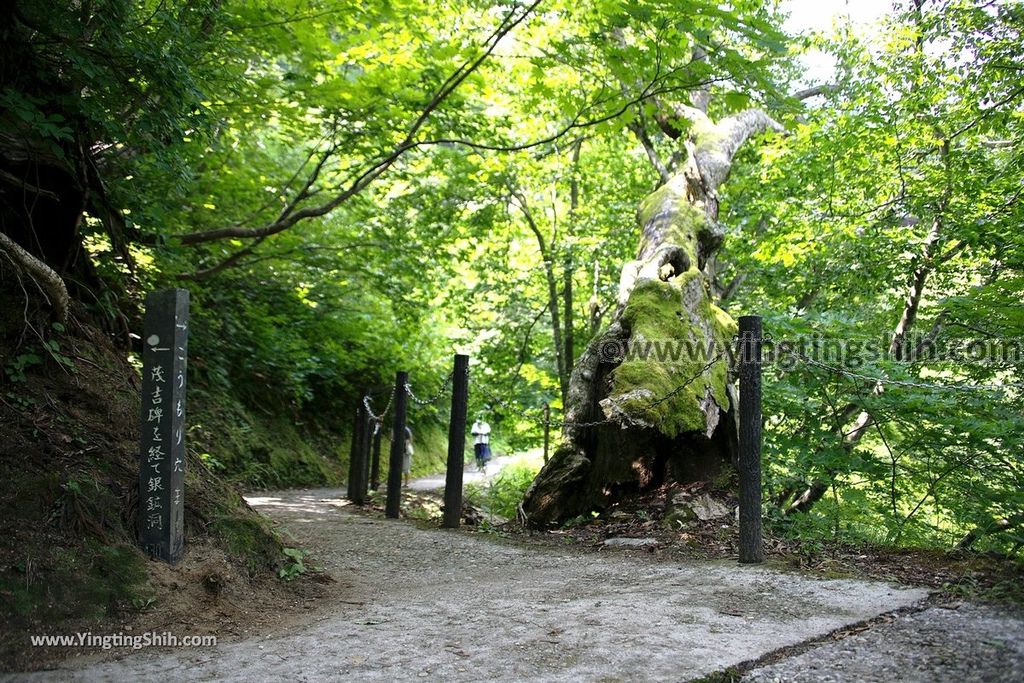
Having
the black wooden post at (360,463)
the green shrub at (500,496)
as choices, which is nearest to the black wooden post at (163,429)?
the green shrub at (500,496)

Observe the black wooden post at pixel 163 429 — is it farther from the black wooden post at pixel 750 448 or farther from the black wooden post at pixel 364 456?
the black wooden post at pixel 364 456

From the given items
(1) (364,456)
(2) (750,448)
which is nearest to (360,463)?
(1) (364,456)

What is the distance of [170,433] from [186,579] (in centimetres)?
79

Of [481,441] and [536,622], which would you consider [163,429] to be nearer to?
[536,622]

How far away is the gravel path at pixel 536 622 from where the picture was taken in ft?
9.31

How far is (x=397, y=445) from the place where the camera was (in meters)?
7.87

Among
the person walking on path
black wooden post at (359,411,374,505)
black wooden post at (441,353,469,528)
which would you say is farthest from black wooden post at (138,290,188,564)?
the person walking on path

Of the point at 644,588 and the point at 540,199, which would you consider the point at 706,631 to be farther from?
the point at 540,199

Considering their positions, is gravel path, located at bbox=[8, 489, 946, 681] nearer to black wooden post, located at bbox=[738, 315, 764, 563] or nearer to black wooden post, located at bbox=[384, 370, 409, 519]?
black wooden post, located at bbox=[738, 315, 764, 563]

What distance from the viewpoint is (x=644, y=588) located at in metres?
4.31

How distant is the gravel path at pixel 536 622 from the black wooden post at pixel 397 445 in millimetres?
2295

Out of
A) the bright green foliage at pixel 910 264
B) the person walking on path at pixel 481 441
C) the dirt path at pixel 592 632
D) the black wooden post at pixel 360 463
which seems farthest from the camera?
the person walking on path at pixel 481 441

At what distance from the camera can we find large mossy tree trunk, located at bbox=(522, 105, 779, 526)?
659 centimetres

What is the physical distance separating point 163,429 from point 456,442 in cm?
358
